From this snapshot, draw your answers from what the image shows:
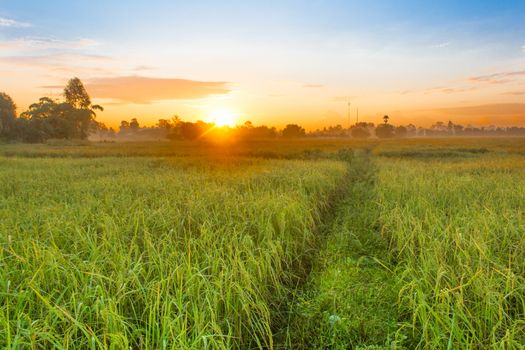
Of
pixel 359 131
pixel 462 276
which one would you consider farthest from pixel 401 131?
pixel 462 276

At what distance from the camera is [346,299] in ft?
14.9

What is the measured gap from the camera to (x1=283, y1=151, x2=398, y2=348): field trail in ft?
12.6

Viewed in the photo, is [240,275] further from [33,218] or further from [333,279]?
[33,218]

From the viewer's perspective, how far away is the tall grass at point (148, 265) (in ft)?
10.0

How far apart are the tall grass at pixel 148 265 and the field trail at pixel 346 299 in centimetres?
40

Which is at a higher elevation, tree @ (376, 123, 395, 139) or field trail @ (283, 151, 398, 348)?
tree @ (376, 123, 395, 139)

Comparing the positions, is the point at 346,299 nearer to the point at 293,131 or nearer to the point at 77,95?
the point at 77,95

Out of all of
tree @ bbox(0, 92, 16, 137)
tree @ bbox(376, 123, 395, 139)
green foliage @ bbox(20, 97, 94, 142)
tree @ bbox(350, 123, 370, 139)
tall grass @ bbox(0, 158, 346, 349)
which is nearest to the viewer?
tall grass @ bbox(0, 158, 346, 349)

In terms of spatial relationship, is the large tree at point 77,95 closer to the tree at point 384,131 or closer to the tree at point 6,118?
the tree at point 6,118

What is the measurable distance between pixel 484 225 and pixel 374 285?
2506 millimetres

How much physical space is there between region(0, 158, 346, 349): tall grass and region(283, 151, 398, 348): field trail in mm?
404

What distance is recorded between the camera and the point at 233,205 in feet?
24.0

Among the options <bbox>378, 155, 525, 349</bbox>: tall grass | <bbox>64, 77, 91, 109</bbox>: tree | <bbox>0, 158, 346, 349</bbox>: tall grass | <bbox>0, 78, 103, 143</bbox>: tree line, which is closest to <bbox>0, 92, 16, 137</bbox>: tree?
<bbox>0, 78, 103, 143</bbox>: tree line

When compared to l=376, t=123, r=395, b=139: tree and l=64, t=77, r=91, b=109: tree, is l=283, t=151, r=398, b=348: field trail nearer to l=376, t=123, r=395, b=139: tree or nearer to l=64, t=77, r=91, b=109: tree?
l=64, t=77, r=91, b=109: tree
